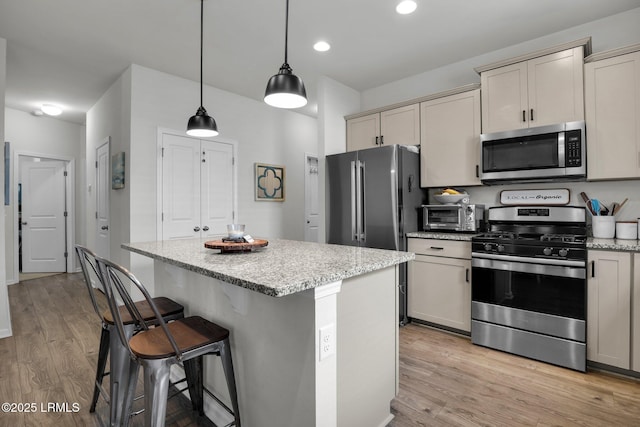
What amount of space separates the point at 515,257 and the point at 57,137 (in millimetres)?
7197

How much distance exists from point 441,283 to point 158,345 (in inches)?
97.6

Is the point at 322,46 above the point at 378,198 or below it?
above

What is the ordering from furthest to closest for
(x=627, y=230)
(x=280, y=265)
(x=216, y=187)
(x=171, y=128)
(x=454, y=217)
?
Answer: (x=216, y=187), (x=171, y=128), (x=454, y=217), (x=627, y=230), (x=280, y=265)

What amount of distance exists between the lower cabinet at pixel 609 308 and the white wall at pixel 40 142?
23.7 feet

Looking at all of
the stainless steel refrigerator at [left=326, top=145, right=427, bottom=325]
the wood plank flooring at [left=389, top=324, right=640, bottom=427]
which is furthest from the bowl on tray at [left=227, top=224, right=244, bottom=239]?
the stainless steel refrigerator at [left=326, top=145, right=427, bottom=325]

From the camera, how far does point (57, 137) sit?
5.73 m

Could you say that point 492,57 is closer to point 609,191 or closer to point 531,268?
point 609,191

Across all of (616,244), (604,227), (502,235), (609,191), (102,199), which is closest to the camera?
(616,244)

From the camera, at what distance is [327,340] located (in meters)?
1.25

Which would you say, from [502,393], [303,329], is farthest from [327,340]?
[502,393]

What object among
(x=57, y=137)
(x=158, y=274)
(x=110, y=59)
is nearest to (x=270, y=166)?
(x=110, y=59)

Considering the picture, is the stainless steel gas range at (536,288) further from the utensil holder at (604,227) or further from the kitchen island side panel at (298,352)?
the kitchen island side panel at (298,352)

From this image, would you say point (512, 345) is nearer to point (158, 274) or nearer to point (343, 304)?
point (343, 304)

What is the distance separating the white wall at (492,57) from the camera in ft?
8.59
